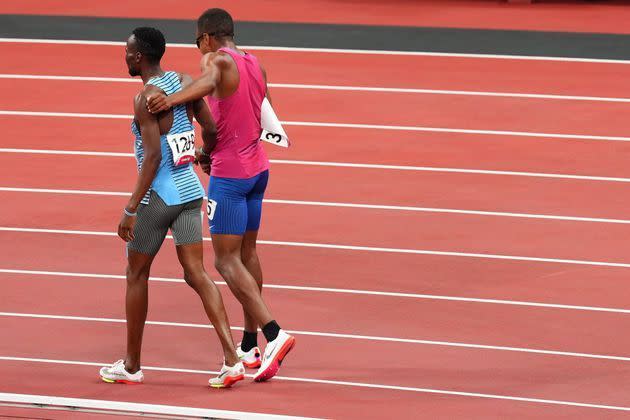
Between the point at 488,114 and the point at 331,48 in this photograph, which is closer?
the point at 488,114

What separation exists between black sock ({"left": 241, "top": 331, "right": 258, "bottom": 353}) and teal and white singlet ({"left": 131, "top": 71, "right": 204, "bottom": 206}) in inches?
37.2

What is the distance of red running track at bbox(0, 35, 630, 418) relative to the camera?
708 centimetres

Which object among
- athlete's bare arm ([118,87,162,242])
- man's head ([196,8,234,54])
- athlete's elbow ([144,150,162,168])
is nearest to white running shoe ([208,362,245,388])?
athlete's bare arm ([118,87,162,242])

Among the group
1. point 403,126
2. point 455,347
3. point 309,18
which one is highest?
point 309,18

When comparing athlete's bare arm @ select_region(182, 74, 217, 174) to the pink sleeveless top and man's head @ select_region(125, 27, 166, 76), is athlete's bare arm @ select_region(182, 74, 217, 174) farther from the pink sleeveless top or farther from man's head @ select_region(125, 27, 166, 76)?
man's head @ select_region(125, 27, 166, 76)

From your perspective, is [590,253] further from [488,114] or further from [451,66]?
[451,66]

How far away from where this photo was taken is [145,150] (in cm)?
666

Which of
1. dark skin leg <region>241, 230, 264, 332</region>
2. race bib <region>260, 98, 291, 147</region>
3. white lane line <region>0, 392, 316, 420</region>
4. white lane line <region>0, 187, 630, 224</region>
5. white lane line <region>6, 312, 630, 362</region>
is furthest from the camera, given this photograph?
white lane line <region>0, 187, 630, 224</region>

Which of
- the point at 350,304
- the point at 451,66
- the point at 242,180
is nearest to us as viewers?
the point at 242,180

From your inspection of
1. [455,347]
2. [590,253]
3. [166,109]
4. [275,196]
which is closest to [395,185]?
[275,196]

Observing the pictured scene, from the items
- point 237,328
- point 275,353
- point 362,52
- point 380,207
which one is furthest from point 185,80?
point 362,52

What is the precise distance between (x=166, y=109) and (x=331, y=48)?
877cm

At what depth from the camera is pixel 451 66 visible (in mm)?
14516

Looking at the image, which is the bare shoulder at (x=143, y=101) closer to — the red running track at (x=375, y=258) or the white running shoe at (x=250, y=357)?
the red running track at (x=375, y=258)
